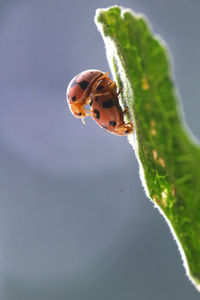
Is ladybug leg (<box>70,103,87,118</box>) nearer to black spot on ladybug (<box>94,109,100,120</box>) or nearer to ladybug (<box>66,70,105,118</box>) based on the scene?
ladybug (<box>66,70,105,118</box>)

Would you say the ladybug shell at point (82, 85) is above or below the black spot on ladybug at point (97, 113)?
above

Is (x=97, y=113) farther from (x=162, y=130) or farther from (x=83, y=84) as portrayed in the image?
(x=162, y=130)

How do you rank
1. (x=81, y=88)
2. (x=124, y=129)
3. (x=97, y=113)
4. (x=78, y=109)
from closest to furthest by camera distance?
1. (x=124, y=129)
2. (x=97, y=113)
3. (x=81, y=88)
4. (x=78, y=109)

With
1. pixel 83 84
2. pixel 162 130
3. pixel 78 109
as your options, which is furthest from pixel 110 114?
pixel 162 130

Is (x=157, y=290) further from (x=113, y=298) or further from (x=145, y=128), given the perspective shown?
(x=145, y=128)

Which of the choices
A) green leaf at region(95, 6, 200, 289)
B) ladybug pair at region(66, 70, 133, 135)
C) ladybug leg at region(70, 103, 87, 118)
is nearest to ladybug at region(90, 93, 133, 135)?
ladybug pair at region(66, 70, 133, 135)

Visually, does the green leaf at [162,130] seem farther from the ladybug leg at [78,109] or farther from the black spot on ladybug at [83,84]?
the ladybug leg at [78,109]

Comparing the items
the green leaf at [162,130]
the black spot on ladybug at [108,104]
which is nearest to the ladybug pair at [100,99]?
the black spot on ladybug at [108,104]

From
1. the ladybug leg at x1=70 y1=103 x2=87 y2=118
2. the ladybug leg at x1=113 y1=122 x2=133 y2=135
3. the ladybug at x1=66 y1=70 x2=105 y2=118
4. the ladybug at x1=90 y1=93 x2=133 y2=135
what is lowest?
the ladybug leg at x1=113 y1=122 x2=133 y2=135
